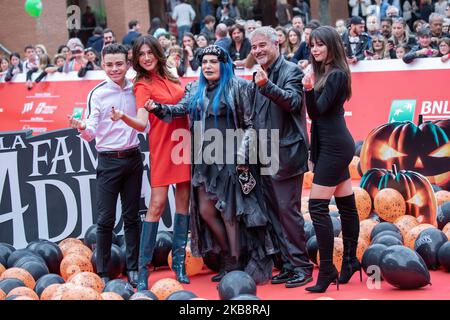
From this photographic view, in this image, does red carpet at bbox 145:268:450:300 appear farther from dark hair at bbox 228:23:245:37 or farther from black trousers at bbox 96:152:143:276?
dark hair at bbox 228:23:245:37

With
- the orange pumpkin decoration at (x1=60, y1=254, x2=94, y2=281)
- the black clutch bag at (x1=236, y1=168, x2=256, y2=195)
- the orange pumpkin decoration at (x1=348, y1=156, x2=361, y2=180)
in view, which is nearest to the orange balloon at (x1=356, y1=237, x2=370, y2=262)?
the black clutch bag at (x1=236, y1=168, x2=256, y2=195)

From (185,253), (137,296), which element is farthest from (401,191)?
(137,296)

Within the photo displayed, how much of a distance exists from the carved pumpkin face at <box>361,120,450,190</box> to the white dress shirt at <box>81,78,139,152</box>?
430 cm

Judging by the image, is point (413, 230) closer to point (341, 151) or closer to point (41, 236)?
point (341, 151)

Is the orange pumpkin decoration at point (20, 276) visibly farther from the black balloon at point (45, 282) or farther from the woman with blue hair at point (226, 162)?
the woman with blue hair at point (226, 162)

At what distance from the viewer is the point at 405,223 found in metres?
8.02

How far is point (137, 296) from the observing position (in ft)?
19.3

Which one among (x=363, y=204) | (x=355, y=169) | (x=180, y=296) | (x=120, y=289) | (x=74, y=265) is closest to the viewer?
(x=180, y=296)

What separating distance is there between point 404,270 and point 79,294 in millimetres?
2357

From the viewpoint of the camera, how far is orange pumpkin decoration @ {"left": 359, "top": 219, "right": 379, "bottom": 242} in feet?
25.4

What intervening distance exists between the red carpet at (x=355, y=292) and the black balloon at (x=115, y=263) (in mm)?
647

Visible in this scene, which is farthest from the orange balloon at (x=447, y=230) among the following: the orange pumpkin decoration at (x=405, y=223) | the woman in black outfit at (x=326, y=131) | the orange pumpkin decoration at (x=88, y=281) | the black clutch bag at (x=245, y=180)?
the orange pumpkin decoration at (x=88, y=281)

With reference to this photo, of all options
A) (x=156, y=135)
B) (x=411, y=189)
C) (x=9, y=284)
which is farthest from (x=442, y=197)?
(x=9, y=284)

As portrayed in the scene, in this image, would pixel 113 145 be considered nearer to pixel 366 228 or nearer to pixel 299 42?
pixel 366 228
